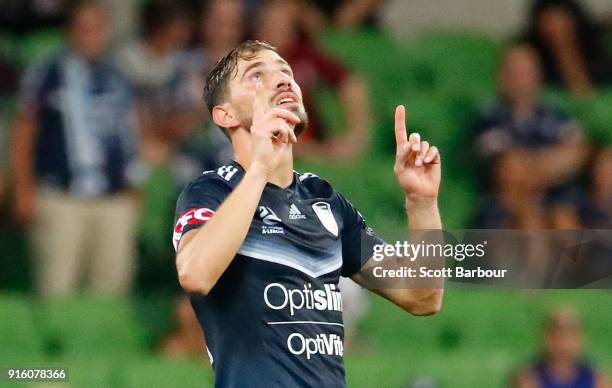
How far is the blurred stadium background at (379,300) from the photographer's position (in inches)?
252

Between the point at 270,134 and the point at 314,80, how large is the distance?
14.8ft

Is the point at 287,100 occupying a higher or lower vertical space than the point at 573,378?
higher

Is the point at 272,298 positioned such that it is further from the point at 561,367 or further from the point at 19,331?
the point at 19,331

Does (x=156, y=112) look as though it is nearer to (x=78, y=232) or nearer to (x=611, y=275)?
(x=78, y=232)

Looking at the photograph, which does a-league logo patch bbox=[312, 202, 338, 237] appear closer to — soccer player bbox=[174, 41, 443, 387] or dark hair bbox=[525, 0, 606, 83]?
soccer player bbox=[174, 41, 443, 387]

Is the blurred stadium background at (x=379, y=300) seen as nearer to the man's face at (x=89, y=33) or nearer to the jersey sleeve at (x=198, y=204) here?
the man's face at (x=89, y=33)

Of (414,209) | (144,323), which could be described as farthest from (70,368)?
(414,209)

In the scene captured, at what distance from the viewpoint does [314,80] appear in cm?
→ 773

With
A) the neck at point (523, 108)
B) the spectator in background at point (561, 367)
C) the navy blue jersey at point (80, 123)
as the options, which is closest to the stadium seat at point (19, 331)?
the navy blue jersey at point (80, 123)

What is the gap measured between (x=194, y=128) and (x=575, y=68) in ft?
8.64

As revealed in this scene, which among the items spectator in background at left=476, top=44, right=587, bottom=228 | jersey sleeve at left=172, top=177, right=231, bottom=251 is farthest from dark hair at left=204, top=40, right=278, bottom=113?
spectator in background at left=476, top=44, right=587, bottom=228

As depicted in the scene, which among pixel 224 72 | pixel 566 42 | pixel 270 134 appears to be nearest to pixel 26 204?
pixel 566 42

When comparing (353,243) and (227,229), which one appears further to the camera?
(353,243)

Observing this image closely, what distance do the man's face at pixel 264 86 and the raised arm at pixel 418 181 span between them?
278mm
